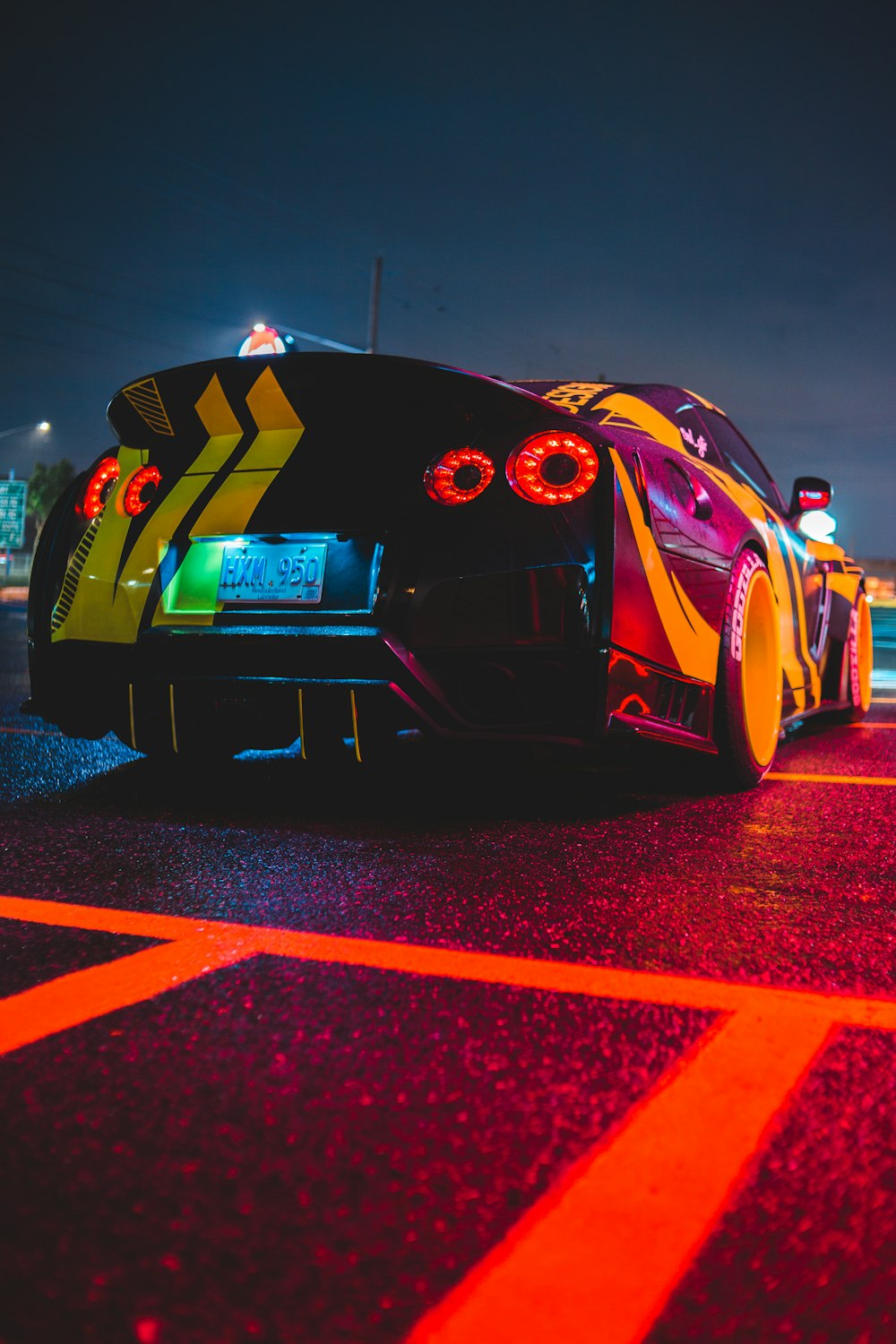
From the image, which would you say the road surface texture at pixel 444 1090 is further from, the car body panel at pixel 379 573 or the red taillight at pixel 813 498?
the red taillight at pixel 813 498

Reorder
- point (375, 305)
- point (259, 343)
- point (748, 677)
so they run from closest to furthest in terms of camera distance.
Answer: point (748, 677) → point (259, 343) → point (375, 305)

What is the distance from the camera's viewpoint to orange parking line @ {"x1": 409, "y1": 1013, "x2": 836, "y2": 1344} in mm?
1071

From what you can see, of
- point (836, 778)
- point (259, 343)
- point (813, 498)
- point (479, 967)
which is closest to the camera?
point (479, 967)

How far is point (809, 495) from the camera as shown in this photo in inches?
222

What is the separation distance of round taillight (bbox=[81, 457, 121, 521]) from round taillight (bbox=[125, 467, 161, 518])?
0.31 ft

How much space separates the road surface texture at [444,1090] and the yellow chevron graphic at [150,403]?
1.28 meters

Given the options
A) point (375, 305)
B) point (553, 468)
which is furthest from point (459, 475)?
point (375, 305)

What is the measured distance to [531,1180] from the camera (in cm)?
133

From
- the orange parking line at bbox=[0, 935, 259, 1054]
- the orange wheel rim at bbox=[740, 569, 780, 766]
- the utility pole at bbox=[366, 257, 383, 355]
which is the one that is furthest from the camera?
the utility pole at bbox=[366, 257, 383, 355]

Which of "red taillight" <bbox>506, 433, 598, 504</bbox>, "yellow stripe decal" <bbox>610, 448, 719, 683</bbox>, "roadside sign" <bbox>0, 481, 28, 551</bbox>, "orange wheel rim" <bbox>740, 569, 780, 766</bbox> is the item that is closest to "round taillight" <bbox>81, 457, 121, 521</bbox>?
"red taillight" <bbox>506, 433, 598, 504</bbox>

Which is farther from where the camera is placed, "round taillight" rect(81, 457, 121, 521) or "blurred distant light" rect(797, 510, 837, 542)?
"blurred distant light" rect(797, 510, 837, 542)

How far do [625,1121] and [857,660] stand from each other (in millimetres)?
5390

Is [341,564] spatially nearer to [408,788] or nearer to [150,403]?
[150,403]

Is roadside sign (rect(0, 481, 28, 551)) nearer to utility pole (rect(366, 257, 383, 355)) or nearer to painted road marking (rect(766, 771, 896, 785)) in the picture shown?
utility pole (rect(366, 257, 383, 355))
